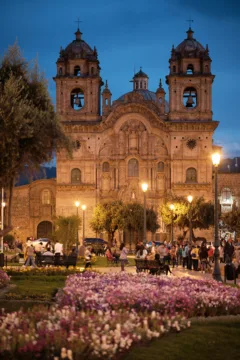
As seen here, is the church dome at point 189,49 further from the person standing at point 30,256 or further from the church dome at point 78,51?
the person standing at point 30,256

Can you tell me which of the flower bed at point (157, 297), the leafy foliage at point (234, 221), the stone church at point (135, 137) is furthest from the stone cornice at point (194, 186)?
the flower bed at point (157, 297)

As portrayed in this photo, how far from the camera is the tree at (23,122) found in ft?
58.2

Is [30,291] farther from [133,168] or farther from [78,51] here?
[78,51]

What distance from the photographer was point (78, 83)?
230 ft

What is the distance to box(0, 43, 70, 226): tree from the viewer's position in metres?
17.8

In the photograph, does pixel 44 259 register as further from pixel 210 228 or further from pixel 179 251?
pixel 210 228

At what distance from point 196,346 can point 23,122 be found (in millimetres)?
8062

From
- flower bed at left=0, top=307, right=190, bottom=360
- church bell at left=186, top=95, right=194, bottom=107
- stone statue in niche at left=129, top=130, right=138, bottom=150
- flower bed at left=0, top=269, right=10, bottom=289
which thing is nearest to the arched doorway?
stone statue in niche at left=129, top=130, right=138, bottom=150

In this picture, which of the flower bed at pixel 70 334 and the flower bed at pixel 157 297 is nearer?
the flower bed at pixel 70 334

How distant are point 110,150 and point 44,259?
118 ft

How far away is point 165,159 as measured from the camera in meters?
68.0

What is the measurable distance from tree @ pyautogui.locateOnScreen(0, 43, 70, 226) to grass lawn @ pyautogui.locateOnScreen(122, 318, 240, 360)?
20.9 feet

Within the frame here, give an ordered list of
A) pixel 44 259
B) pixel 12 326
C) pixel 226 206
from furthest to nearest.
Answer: pixel 226 206 < pixel 44 259 < pixel 12 326

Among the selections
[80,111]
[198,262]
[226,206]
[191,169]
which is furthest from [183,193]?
[198,262]
